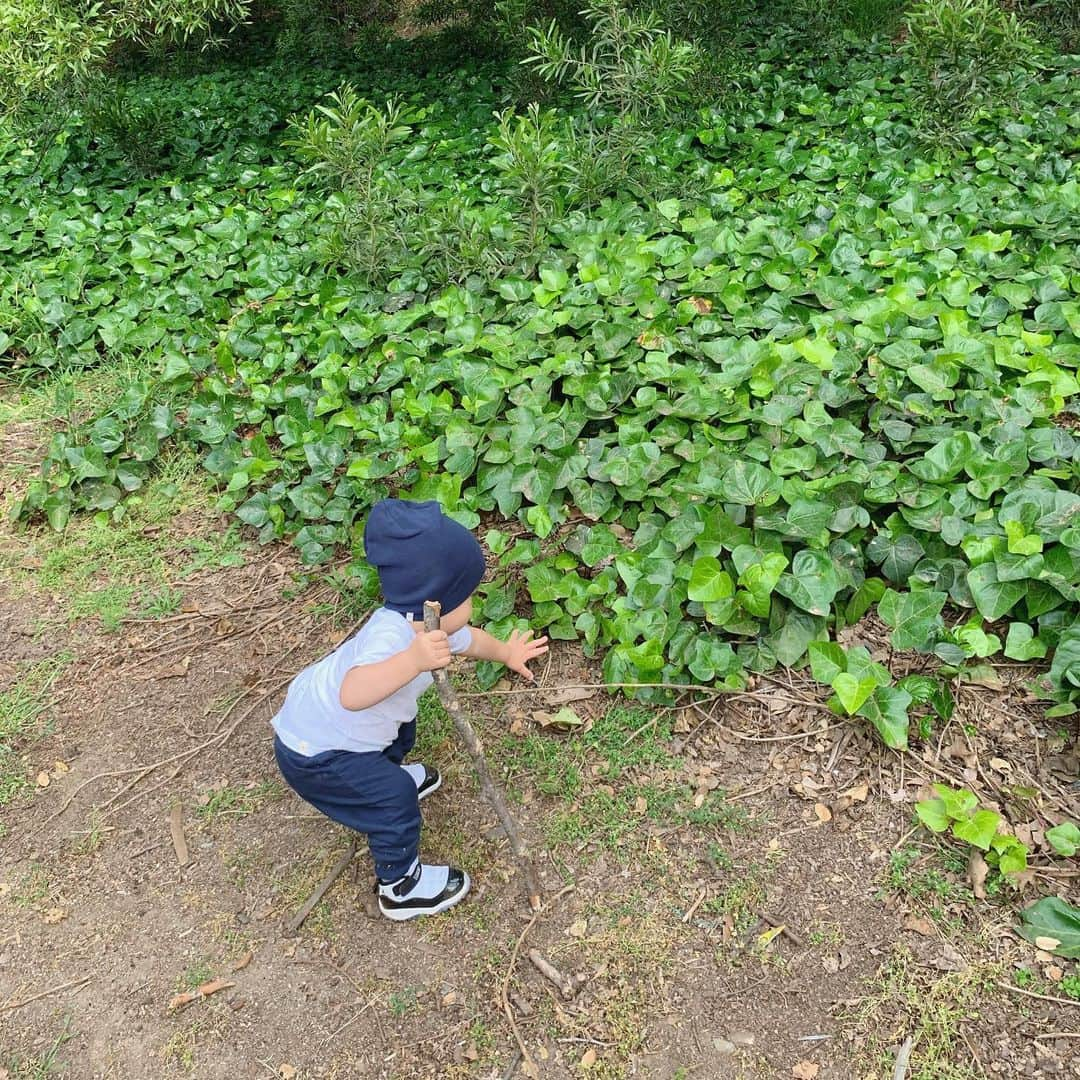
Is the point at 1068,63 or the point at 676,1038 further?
the point at 1068,63

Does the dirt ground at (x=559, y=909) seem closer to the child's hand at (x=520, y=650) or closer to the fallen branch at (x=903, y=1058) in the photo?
the fallen branch at (x=903, y=1058)

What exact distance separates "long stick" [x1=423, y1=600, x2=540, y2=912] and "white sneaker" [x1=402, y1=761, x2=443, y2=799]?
0.99 ft

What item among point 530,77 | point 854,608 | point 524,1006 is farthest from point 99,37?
point 524,1006

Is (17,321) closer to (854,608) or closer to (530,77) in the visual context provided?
(530,77)

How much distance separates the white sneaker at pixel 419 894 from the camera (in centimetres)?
220

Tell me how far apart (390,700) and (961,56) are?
412 cm

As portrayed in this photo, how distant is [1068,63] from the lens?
514 cm

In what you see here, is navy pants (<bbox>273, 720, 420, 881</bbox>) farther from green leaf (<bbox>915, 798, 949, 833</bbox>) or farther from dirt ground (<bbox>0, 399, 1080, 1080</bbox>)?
green leaf (<bbox>915, 798, 949, 833</bbox>)

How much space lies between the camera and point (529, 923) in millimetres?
2182

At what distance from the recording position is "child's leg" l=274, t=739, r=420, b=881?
2057mm

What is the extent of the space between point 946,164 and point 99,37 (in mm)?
4142

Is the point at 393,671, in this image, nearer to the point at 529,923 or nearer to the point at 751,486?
the point at 529,923

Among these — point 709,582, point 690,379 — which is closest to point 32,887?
point 709,582

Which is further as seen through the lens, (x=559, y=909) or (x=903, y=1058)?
(x=559, y=909)
